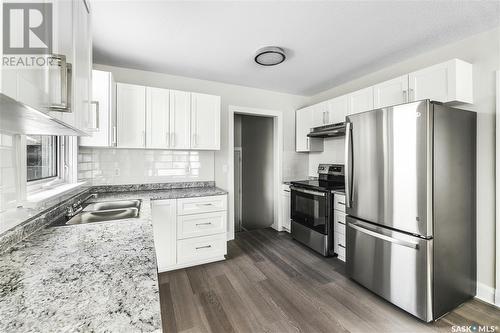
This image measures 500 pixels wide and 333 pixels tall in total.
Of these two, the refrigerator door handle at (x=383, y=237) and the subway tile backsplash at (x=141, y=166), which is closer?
the refrigerator door handle at (x=383, y=237)

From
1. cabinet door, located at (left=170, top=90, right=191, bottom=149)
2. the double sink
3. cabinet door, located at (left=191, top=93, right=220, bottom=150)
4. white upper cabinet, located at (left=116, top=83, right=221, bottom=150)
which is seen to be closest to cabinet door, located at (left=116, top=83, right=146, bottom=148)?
white upper cabinet, located at (left=116, top=83, right=221, bottom=150)

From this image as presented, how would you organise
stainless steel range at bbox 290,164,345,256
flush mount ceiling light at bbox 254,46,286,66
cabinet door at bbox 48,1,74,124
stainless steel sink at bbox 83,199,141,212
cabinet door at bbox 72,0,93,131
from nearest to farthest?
cabinet door at bbox 48,1,74,124, cabinet door at bbox 72,0,93,131, stainless steel sink at bbox 83,199,141,212, flush mount ceiling light at bbox 254,46,286,66, stainless steel range at bbox 290,164,345,256

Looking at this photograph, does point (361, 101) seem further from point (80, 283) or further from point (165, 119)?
point (80, 283)

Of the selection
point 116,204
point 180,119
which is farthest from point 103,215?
point 180,119

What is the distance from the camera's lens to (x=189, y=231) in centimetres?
262

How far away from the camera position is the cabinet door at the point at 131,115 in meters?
2.52

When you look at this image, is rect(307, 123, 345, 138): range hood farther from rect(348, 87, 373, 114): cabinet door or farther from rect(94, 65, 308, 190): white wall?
rect(94, 65, 308, 190): white wall

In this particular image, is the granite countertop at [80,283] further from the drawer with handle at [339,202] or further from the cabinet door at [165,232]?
the drawer with handle at [339,202]

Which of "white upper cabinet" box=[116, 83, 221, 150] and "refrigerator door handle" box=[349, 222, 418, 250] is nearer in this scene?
"refrigerator door handle" box=[349, 222, 418, 250]

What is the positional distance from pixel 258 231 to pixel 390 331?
248cm

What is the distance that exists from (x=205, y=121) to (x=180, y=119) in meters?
0.32

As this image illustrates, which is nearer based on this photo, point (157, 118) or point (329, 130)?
point (157, 118)

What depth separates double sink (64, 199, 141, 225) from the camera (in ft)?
5.75
